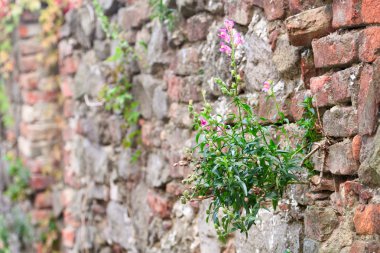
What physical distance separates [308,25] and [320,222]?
22.3 inches

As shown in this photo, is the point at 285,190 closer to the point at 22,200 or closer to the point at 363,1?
the point at 363,1

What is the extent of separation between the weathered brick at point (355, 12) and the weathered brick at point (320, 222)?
0.52m

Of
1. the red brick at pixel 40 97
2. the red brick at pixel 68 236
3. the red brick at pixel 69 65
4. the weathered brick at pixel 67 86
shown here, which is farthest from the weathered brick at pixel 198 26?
the red brick at pixel 40 97

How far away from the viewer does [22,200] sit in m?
5.37

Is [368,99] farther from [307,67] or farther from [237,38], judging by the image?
[237,38]

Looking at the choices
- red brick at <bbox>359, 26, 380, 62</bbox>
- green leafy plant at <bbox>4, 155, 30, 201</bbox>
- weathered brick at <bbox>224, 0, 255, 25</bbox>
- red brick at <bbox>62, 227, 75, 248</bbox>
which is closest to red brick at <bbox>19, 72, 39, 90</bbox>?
green leafy plant at <bbox>4, 155, 30, 201</bbox>

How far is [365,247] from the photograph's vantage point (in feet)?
6.29

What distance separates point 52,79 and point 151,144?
184cm

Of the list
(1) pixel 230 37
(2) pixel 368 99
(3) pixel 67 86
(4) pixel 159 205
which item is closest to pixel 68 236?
(3) pixel 67 86

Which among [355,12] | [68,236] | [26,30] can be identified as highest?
[26,30]

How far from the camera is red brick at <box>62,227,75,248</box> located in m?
4.72

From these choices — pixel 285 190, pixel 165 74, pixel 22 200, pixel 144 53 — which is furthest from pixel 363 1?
pixel 22 200

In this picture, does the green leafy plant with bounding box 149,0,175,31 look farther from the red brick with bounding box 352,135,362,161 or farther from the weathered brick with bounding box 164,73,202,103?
the red brick with bounding box 352,135,362,161

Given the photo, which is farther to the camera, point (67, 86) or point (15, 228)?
point (15, 228)
